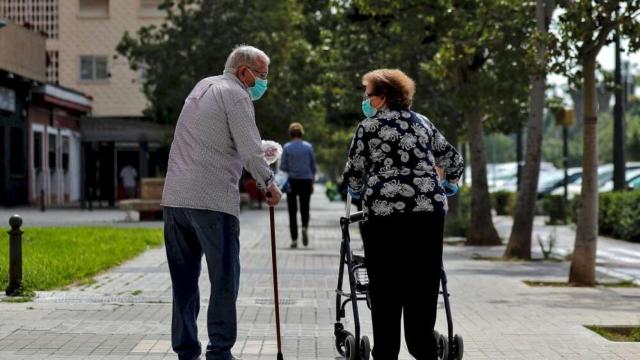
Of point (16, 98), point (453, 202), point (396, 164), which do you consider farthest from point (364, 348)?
point (16, 98)

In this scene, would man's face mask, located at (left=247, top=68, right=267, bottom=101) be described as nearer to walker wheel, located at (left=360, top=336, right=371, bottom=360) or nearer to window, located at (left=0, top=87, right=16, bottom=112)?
walker wheel, located at (left=360, top=336, right=371, bottom=360)

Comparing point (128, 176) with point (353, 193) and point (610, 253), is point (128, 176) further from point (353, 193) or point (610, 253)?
point (353, 193)

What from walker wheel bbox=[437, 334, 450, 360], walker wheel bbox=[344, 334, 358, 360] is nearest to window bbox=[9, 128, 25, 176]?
walker wheel bbox=[344, 334, 358, 360]

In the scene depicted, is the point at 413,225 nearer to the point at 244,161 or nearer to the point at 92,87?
the point at 244,161

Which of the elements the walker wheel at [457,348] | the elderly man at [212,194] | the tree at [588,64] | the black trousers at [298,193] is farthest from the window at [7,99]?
the walker wheel at [457,348]

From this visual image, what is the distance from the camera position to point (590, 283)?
1412cm

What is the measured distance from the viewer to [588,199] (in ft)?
46.4

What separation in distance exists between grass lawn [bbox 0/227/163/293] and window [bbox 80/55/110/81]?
128ft

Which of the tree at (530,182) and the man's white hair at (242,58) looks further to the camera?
the tree at (530,182)

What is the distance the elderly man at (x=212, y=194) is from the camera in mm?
7164

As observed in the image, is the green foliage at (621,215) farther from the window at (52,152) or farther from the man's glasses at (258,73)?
the window at (52,152)

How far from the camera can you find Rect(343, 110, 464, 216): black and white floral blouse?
666 centimetres

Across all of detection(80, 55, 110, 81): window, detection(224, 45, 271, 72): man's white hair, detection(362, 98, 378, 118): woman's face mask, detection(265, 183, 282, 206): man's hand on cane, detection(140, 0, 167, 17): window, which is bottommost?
detection(265, 183, 282, 206): man's hand on cane

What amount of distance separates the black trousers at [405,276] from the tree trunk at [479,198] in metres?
16.1
